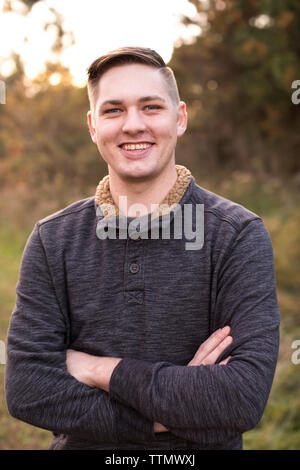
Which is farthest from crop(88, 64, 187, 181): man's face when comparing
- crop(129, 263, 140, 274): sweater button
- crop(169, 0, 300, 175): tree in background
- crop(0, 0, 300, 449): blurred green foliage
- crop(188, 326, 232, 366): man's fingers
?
crop(169, 0, 300, 175): tree in background

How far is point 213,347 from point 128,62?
1.09 m

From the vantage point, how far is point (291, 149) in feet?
40.3

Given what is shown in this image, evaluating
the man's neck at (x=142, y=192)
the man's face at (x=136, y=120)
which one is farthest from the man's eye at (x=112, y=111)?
the man's neck at (x=142, y=192)

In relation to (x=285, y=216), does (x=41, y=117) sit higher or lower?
higher

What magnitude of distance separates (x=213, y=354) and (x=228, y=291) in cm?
23

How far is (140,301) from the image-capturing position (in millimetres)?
1890

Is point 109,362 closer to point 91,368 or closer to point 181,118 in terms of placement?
point 91,368

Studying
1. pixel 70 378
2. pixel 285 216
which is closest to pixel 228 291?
pixel 70 378

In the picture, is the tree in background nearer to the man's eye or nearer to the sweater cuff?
the man's eye

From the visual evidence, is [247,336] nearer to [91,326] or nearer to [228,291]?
[228,291]

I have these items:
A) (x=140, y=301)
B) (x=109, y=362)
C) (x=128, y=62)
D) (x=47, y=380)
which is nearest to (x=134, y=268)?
(x=140, y=301)

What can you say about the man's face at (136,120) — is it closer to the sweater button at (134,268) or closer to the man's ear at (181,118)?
the man's ear at (181,118)

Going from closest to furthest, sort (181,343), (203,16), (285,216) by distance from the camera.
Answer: (181,343), (285,216), (203,16)

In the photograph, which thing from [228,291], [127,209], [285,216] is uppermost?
[285,216]
